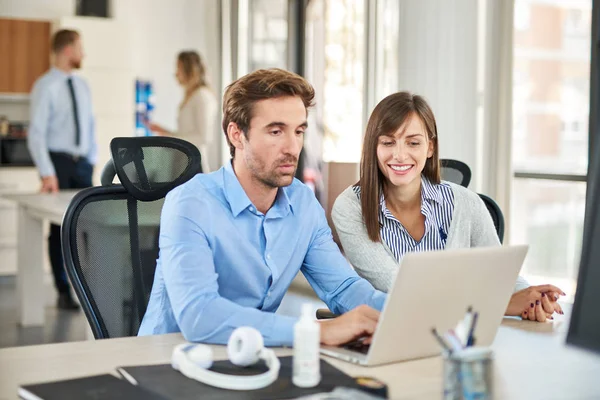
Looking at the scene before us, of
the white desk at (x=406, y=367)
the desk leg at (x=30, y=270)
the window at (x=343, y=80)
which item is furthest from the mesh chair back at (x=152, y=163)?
the window at (x=343, y=80)

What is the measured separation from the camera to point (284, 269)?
2.03 m

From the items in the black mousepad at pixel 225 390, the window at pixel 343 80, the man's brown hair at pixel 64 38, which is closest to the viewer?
the black mousepad at pixel 225 390

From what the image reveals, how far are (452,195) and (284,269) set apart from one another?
67cm

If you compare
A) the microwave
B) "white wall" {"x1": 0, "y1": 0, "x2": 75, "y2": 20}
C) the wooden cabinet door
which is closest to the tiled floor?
the microwave

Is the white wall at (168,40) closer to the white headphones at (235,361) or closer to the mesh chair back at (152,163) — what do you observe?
the mesh chair back at (152,163)

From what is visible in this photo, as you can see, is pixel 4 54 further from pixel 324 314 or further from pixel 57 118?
pixel 324 314

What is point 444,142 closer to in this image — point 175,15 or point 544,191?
point 544,191

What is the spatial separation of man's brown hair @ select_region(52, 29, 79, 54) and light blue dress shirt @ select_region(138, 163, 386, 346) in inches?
157

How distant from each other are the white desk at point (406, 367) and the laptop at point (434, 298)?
34 mm

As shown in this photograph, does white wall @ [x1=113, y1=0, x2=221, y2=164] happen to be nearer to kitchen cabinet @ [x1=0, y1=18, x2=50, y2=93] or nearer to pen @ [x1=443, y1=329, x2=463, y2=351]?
kitchen cabinet @ [x1=0, y1=18, x2=50, y2=93]

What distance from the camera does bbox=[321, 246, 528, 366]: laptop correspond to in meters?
1.44

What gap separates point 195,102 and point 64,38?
1033mm

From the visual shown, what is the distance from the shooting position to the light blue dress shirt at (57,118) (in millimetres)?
5656

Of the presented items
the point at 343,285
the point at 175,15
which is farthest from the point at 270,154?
the point at 175,15
